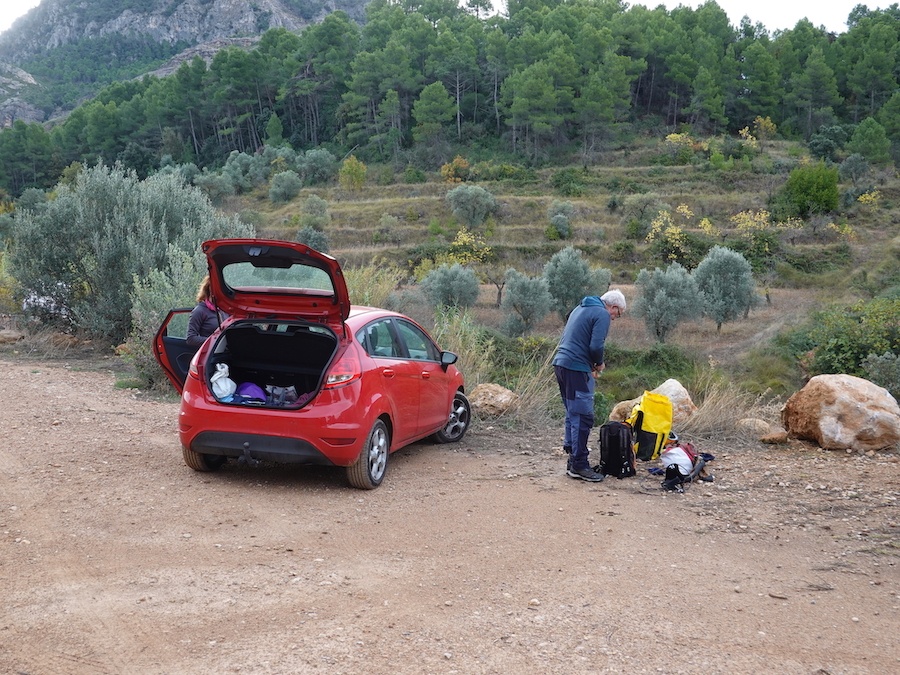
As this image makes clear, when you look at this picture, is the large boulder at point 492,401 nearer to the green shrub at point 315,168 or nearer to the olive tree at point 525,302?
the olive tree at point 525,302

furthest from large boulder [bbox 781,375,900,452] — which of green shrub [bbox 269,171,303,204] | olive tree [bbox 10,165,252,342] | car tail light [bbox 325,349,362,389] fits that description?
green shrub [bbox 269,171,303,204]

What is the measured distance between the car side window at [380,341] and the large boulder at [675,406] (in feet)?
11.4

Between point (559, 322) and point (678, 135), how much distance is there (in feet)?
145

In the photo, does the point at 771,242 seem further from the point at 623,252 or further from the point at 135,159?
the point at 135,159

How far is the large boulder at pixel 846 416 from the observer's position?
8133mm

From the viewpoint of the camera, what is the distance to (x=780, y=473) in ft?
24.3

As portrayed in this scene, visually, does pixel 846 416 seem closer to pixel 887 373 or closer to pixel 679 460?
pixel 679 460


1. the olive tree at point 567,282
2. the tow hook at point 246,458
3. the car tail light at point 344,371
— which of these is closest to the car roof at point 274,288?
the car tail light at point 344,371

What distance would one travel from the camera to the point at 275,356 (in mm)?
7207

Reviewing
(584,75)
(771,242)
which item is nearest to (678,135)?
(584,75)

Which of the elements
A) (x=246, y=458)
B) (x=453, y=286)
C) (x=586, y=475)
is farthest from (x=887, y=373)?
(x=453, y=286)

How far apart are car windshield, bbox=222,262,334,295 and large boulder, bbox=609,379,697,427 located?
4019mm

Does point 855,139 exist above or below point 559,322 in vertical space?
above

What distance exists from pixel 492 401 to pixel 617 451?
2.70 meters
